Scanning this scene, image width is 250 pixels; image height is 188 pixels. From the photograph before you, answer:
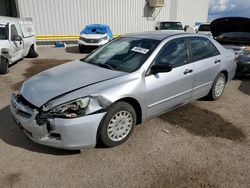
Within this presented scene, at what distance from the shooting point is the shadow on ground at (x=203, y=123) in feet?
11.4

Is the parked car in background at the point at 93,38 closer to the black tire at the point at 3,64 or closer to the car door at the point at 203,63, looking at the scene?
the black tire at the point at 3,64

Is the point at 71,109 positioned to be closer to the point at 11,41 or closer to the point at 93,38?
the point at 11,41

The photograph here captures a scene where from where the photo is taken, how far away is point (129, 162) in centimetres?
277

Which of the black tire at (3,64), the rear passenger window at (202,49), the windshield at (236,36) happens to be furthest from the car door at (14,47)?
the windshield at (236,36)

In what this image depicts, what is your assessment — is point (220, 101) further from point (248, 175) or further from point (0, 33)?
point (0, 33)

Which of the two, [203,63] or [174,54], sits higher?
[174,54]

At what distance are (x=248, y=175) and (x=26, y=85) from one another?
3196 millimetres

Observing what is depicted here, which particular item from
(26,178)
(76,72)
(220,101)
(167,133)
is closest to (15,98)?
(76,72)

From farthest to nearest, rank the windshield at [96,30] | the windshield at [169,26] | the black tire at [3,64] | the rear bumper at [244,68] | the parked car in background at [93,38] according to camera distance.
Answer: the windshield at [169,26]
the windshield at [96,30]
the parked car in background at [93,38]
the black tire at [3,64]
the rear bumper at [244,68]

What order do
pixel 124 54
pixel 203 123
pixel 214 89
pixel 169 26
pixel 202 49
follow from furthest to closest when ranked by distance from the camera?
pixel 169 26 → pixel 214 89 → pixel 202 49 → pixel 203 123 → pixel 124 54

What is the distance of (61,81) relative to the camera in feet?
10.1

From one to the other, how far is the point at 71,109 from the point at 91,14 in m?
14.4

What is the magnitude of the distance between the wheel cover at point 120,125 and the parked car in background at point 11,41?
554 centimetres

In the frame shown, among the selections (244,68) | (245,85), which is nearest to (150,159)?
(245,85)
